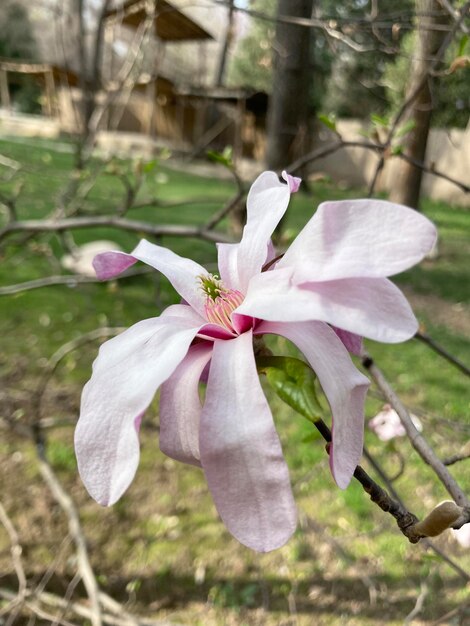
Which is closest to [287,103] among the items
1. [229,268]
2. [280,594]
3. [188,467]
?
[188,467]

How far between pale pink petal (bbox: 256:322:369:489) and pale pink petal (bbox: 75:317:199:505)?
0.29 ft

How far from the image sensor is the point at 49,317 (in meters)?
3.59

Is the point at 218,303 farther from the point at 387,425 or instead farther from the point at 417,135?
the point at 417,135

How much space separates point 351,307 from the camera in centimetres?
37

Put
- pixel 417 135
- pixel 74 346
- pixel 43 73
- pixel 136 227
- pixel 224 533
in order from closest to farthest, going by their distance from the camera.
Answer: pixel 136 227, pixel 74 346, pixel 224 533, pixel 417 135, pixel 43 73

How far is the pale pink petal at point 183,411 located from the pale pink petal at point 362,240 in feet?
0.38

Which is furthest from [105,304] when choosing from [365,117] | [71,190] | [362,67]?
[365,117]

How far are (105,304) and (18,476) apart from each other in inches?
68.6

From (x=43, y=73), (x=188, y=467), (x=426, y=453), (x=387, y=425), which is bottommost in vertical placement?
(x=43, y=73)

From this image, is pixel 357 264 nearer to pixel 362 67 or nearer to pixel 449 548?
pixel 449 548

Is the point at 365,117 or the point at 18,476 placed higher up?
the point at 18,476

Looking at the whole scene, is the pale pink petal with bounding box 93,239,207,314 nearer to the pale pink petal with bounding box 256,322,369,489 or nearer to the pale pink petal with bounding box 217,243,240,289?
the pale pink petal with bounding box 217,243,240,289

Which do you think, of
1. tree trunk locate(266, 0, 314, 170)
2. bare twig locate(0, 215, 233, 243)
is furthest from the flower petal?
tree trunk locate(266, 0, 314, 170)

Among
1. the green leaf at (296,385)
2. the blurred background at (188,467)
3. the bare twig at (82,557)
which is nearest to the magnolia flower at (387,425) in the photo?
the blurred background at (188,467)
